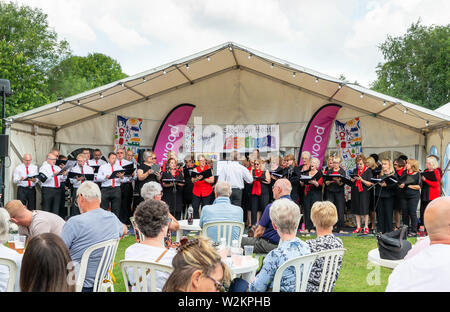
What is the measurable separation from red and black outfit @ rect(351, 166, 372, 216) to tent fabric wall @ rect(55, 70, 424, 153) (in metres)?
2.42

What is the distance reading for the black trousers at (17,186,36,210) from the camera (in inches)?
358

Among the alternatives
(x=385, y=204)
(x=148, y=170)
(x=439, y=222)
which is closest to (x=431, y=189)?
(x=385, y=204)

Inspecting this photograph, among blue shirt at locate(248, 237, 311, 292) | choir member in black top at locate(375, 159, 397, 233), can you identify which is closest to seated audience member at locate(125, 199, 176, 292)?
blue shirt at locate(248, 237, 311, 292)

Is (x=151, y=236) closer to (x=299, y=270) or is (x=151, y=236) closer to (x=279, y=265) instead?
(x=279, y=265)

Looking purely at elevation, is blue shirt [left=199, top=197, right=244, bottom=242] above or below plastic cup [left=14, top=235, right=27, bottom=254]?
above

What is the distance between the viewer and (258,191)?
8.88m

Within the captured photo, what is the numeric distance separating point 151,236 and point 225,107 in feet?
29.5

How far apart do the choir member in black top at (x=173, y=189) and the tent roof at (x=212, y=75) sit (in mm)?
2089

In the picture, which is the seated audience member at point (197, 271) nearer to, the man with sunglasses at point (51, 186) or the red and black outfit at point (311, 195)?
the red and black outfit at point (311, 195)

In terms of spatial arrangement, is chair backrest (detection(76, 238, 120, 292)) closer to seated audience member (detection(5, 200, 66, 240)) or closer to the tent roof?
seated audience member (detection(5, 200, 66, 240))

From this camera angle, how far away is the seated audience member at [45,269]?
1713mm

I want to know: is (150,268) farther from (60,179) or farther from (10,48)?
(10,48)

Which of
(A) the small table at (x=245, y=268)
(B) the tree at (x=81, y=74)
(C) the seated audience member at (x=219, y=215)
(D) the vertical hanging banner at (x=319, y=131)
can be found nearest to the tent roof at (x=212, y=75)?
(D) the vertical hanging banner at (x=319, y=131)

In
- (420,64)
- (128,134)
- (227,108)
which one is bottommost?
(128,134)
